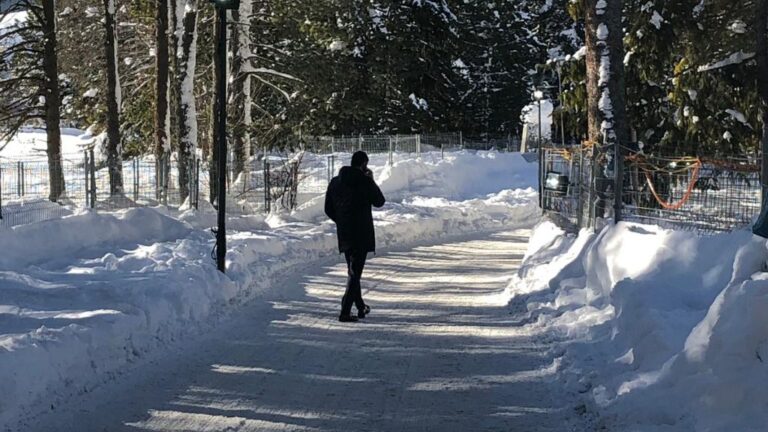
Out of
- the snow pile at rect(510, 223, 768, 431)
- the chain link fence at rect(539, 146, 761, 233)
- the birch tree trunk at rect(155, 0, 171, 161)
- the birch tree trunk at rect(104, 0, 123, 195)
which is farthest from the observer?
the birch tree trunk at rect(155, 0, 171, 161)

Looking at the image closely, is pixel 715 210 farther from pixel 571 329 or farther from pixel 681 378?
pixel 681 378

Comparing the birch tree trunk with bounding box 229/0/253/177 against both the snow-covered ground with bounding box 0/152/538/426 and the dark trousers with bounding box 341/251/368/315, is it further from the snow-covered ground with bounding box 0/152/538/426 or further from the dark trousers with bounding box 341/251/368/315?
the dark trousers with bounding box 341/251/368/315

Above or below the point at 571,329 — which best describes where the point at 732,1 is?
above

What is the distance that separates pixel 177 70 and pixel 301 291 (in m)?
11.8

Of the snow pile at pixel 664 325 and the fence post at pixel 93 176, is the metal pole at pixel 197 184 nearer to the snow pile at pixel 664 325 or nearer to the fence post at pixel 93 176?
the fence post at pixel 93 176

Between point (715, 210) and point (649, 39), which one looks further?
point (649, 39)

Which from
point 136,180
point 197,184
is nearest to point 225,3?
point 197,184

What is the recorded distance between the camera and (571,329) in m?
8.55

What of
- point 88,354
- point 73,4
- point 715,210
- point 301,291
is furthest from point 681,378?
point 73,4

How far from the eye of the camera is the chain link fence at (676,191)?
10.4 m

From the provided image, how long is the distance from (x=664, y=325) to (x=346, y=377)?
104 inches

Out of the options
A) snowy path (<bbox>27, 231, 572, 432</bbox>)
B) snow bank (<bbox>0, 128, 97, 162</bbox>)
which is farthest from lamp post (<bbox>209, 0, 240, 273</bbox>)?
snow bank (<bbox>0, 128, 97, 162</bbox>)

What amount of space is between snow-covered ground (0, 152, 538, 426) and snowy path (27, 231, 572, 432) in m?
0.32

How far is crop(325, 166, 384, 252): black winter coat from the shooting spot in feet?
32.1
